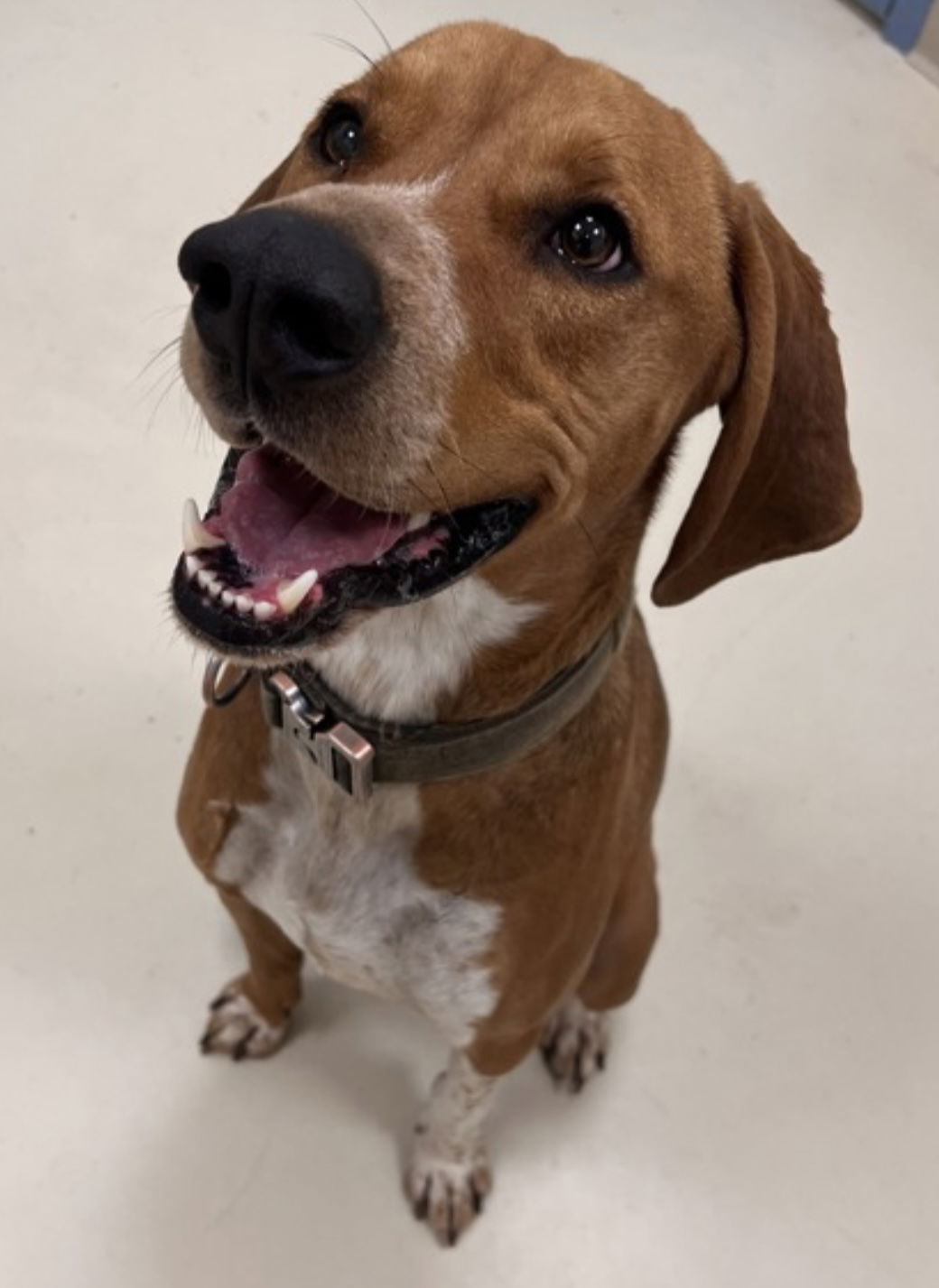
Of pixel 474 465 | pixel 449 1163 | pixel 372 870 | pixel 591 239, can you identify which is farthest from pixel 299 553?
pixel 449 1163

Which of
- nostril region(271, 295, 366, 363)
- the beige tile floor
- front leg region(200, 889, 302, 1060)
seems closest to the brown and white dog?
nostril region(271, 295, 366, 363)

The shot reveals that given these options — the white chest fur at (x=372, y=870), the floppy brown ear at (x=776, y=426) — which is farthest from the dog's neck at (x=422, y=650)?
the floppy brown ear at (x=776, y=426)

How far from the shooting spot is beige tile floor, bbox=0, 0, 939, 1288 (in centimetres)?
216

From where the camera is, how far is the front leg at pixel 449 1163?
6.68 feet

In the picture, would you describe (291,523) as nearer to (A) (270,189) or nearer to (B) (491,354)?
(B) (491,354)

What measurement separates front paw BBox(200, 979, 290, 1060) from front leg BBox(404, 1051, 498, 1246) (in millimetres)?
267

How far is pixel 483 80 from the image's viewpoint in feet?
4.57

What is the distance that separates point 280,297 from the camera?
110 cm

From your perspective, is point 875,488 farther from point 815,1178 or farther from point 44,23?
point 44,23

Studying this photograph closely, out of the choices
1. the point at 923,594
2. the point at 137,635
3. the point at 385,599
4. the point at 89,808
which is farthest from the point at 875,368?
the point at 385,599

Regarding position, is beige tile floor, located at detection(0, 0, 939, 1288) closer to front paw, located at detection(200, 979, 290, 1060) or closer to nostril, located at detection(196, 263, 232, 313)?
front paw, located at detection(200, 979, 290, 1060)

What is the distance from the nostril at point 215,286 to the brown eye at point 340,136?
0.35 meters

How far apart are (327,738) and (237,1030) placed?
87 cm

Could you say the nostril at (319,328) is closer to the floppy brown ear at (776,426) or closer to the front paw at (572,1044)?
the floppy brown ear at (776,426)
